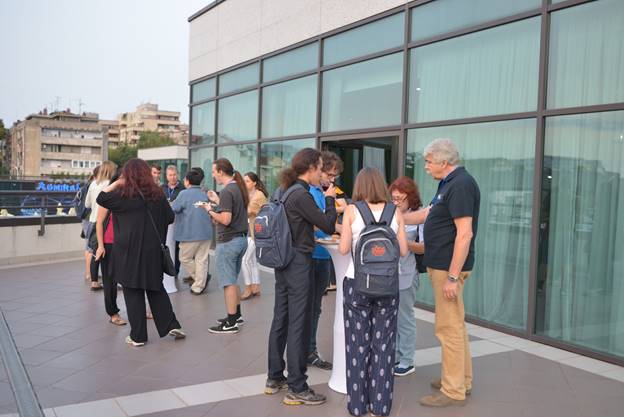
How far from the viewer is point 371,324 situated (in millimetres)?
3758

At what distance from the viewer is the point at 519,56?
606 centimetres

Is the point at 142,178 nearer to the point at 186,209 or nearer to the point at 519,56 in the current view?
the point at 186,209

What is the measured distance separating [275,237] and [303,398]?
1.15 meters

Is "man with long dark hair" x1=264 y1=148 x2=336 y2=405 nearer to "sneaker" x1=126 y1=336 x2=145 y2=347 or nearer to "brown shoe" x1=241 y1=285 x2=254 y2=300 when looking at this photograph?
"sneaker" x1=126 y1=336 x2=145 y2=347

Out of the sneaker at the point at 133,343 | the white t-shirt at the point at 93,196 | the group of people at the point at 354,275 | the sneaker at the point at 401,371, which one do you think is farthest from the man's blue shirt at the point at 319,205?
the white t-shirt at the point at 93,196

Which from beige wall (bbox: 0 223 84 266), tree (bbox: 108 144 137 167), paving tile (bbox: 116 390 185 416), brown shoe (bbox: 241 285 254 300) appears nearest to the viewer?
paving tile (bbox: 116 390 185 416)

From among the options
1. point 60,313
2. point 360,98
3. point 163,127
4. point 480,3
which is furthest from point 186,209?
point 163,127

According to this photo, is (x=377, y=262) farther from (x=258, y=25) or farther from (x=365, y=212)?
(x=258, y=25)

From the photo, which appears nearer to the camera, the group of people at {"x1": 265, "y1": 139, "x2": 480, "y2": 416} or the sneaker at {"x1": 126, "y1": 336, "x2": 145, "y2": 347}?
the group of people at {"x1": 265, "y1": 139, "x2": 480, "y2": 416}

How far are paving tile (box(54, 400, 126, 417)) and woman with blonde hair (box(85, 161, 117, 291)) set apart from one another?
3361 millimetres

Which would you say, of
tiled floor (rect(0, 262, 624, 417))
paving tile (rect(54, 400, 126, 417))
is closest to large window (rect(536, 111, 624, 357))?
tiled floor (rect(0, 262, 624, 417))

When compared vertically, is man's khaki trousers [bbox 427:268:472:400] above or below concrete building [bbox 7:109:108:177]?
below

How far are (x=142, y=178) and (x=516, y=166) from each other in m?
3.89

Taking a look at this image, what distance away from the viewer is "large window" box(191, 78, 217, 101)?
1295 centimetres
